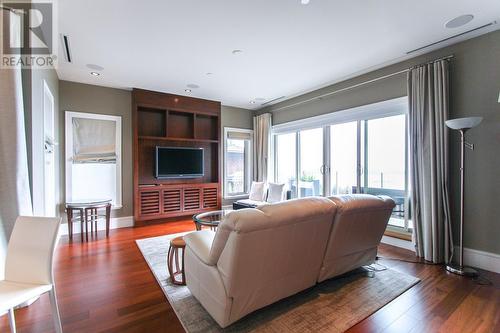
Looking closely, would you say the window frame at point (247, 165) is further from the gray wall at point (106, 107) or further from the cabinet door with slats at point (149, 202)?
the gray wall at point (106, 107)

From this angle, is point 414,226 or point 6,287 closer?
point 6,287

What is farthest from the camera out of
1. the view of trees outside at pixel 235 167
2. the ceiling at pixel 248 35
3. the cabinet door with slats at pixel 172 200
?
the view of trees outside at pixel 235 167

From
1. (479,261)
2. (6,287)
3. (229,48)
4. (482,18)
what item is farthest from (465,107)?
(6,287)

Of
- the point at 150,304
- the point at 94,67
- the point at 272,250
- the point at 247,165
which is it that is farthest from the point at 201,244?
the point at 247,165

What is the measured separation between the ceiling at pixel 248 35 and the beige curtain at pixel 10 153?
882 millimetres

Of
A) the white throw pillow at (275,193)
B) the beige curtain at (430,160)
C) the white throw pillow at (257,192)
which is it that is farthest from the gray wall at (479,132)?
the white throw pillow at (257,192)

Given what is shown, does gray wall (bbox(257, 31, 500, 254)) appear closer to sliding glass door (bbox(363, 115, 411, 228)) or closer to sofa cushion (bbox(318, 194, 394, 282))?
sliding glass door (bbox(363, 115, 411, 228))

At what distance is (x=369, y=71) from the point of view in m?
3.75

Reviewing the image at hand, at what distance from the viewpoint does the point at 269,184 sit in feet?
17.2

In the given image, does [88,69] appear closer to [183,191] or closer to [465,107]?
[183,191]

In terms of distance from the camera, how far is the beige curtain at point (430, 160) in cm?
287

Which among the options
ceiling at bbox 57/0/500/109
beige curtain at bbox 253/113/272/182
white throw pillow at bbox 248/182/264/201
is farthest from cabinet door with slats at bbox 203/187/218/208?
ceiling at bbox 57/0/500/109

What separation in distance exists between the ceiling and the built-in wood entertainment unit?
875 mm

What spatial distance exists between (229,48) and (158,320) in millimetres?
2975
